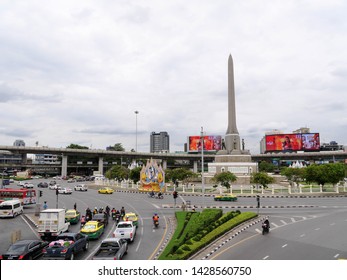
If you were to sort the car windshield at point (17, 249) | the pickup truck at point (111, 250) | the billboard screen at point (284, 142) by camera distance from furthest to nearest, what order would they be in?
the billboard screen at point (284, 142) → the car windshield at point (17, 249) → the pickup truck at point (111, 250)

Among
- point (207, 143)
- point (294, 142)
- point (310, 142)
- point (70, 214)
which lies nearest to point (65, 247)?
point (70, 214)

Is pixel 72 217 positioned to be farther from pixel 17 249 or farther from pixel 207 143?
pixel 207 143

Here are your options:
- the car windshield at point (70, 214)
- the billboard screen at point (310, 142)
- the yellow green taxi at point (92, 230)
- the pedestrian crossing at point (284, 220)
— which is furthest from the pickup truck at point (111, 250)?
the billboard screen at point (310, 142)

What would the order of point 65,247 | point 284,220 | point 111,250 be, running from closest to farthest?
point 111,250 → point 65,247 → point 284,220

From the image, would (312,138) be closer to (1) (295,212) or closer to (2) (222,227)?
(1) (295,212)

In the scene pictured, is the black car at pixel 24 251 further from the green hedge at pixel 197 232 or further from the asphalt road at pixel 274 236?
the green hedge at pixel 197 232

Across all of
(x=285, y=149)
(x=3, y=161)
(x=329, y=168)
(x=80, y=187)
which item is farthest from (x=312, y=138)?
(x=3, y=161)

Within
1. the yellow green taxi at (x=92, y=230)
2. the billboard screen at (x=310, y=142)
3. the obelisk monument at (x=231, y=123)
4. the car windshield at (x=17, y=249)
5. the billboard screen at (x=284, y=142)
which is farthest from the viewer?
the billboard screen at (x=284, y=142)

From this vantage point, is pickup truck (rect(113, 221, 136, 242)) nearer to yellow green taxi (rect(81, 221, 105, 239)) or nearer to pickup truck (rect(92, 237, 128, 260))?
yellow green taxi (rect(81, 221, 105, 239))
